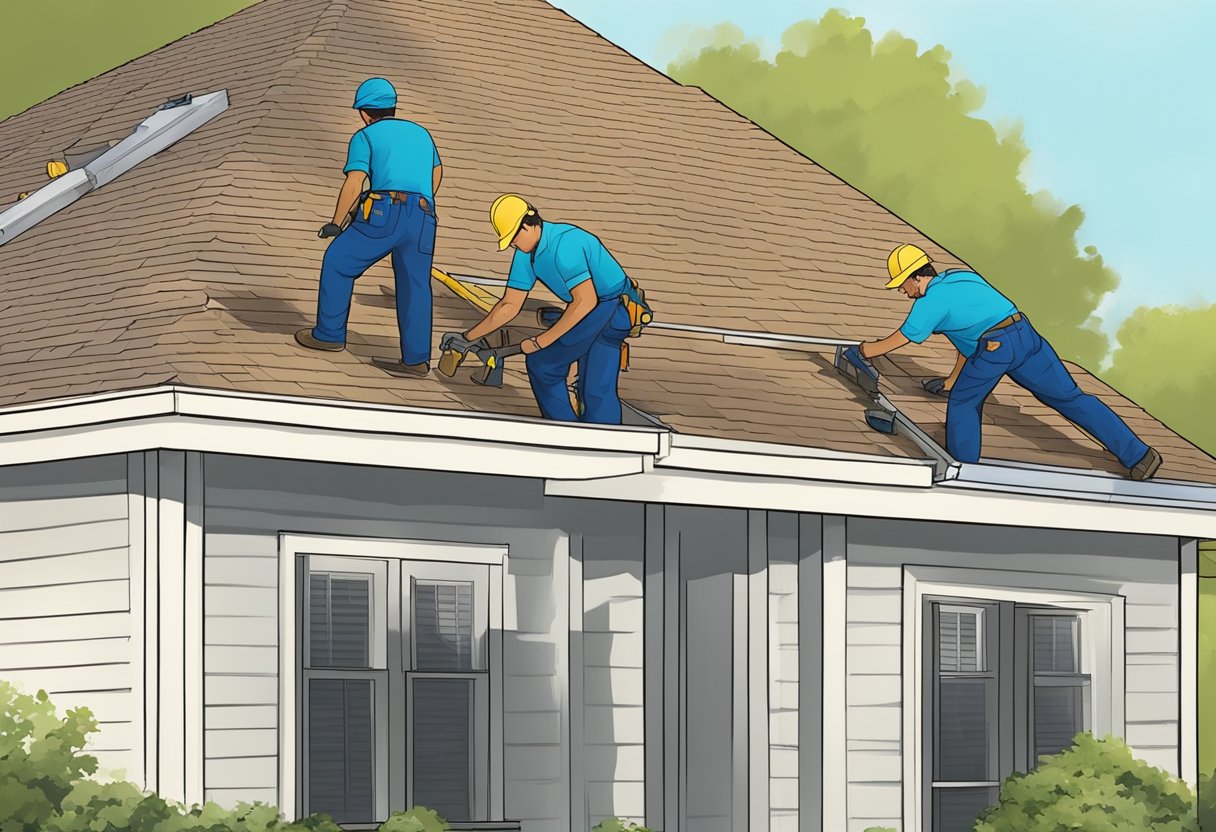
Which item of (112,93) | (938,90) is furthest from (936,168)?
(112,93)

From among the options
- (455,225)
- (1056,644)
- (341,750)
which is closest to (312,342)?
(341,750)

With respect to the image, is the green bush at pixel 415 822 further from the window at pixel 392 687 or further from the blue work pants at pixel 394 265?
the blue work pants at pixel 394 265

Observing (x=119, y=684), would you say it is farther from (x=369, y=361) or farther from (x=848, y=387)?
(x=848, y=387)

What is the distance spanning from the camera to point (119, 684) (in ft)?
36.7

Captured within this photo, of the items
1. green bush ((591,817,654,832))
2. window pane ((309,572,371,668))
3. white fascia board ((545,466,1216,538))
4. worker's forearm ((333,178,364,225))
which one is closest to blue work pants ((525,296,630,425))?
white fascia board ((545,466,1216,538))

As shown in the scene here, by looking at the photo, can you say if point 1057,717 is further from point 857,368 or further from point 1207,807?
point 857,368

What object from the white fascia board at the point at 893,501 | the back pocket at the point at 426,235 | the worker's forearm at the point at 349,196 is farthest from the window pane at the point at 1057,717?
the worker's forearm at the point at 349,196

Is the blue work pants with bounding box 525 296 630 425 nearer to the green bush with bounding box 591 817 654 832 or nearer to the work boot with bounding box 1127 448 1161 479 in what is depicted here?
the green bush with bounding box 591 817 654 832

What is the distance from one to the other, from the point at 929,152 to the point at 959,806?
28.5 m

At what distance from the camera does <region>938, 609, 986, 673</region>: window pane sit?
14.4 metres

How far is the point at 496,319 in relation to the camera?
40.2ft

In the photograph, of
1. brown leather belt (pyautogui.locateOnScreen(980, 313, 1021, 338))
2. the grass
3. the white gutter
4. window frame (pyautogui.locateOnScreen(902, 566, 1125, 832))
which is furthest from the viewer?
the grass

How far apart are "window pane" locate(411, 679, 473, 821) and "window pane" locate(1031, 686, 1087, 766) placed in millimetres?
4553

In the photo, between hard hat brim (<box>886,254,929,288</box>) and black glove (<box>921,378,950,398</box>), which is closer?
hard hat brim (<box>886,254,929,288</box>)
